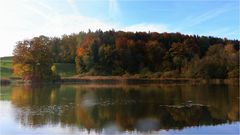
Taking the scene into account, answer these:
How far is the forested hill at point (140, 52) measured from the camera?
108m

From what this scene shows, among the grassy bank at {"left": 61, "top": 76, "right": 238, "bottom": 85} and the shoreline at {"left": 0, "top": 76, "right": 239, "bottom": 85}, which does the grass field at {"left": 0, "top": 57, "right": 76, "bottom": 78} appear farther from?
the shoreline at {"left": 0, "top": 76, "right": 239, "bottom": 85}

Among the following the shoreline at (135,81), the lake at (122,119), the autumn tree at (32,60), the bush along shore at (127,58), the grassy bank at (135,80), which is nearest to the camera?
the lake at (122,119)

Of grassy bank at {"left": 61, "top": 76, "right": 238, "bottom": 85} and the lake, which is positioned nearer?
the lake

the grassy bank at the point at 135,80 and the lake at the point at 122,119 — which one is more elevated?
the grassy bank at the point at 135,80

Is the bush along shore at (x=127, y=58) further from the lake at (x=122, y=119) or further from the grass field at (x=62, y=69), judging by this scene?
the lake at (x=122, y=119)

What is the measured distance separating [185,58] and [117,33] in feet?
92.1

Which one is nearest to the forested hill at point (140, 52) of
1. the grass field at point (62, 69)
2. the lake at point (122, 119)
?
the grass field at point (62, 69)

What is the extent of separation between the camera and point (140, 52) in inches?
4707

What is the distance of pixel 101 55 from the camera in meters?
111

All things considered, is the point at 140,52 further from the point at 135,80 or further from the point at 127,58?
the point at 135,80

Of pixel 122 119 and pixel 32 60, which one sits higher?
pixel 32 60

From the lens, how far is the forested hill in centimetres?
10794

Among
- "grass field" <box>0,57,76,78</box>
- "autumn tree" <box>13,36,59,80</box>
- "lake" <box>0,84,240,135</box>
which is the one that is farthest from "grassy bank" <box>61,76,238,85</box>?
"lake" <box>0,84,240,135</box>

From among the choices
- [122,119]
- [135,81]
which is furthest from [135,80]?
[122,119]
